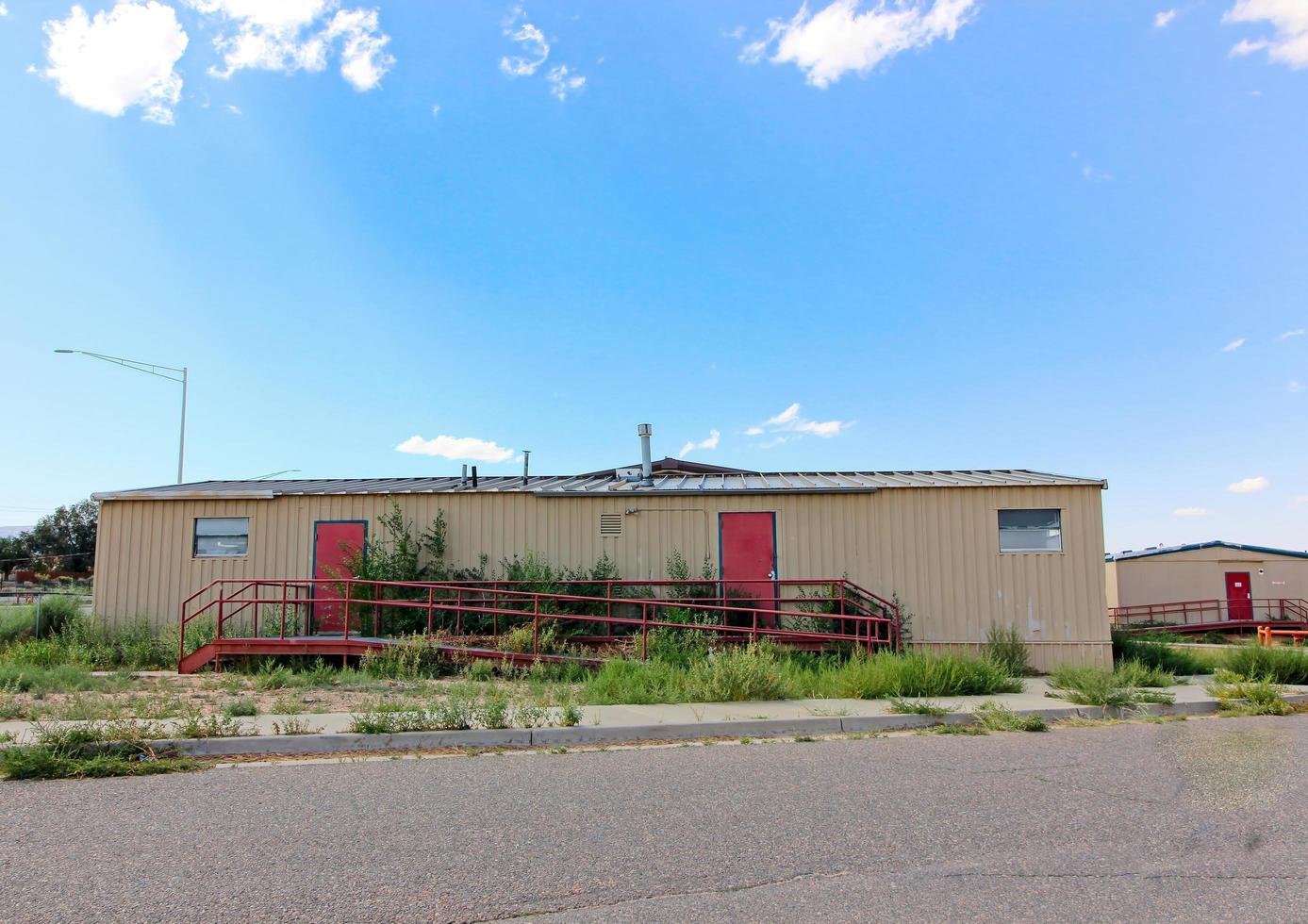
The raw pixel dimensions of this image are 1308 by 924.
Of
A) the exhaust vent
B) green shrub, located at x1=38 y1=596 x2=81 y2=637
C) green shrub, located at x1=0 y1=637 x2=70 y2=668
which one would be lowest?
green shrub, located at x1=0 y1=637 x2=70 y2=668

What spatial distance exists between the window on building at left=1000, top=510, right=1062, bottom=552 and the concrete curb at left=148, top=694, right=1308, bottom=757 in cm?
608

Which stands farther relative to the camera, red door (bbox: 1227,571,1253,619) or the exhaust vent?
red door (bbox: 1227,571,1253,619)

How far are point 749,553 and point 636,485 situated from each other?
2618 mm

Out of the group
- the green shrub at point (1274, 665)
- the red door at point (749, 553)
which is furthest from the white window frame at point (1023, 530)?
the red door at point (749, 553)

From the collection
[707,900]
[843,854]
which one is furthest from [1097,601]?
[707,900]

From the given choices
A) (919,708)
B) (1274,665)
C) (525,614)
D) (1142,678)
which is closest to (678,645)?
(525,614)

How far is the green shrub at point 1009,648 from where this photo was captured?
14617 millimetres

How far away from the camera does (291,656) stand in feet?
47.5

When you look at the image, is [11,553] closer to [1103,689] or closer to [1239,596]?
[1103,689]

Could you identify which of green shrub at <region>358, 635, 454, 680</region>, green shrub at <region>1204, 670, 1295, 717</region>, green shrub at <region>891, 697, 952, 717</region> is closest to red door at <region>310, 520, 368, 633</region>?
green shrub at <region>358, 635, 454, 680</region>

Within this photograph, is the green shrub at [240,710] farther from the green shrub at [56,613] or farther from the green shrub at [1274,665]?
the green shrub at [1274,665]

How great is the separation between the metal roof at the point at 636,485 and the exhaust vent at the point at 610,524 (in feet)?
1.45

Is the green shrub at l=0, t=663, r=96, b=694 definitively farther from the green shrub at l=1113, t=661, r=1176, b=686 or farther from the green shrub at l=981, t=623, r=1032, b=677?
the green shrub at l=1113, t=661, r=1176, b=686

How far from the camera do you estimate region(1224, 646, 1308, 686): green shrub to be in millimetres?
13141
